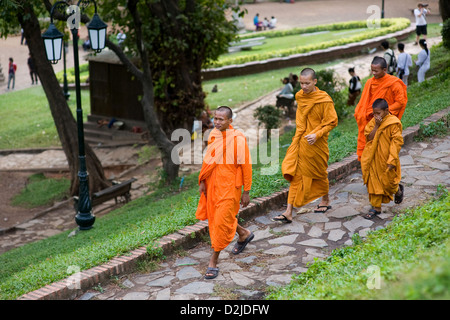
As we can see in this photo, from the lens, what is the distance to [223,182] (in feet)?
20.7

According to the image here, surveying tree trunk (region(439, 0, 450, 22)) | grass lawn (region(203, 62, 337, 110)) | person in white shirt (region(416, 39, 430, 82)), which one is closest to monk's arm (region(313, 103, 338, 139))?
person in white shirt (region(416, 39, 430, 82))

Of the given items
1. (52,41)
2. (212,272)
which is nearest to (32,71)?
(52,41)

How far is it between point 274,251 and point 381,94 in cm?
282

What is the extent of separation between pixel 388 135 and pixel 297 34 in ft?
79.7

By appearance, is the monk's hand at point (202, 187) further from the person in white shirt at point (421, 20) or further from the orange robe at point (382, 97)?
the person in white shirt at point (421, 20)

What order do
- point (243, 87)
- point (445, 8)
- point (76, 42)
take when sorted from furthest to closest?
point (243, 87) < point (445, 8) < point (76, 42)

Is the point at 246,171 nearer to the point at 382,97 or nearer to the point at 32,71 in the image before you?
the point at 382,97

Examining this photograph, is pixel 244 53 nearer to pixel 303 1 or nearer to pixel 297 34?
pixel 297 34

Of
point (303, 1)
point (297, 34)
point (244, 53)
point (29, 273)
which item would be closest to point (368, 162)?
point (29, 273)

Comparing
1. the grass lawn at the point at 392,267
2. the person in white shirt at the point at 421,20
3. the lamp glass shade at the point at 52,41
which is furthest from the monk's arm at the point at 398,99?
the person in white shirt at the point at 421,20

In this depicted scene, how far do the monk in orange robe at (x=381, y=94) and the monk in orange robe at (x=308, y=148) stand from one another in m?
0.84

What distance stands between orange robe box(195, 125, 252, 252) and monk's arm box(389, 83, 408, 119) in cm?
264

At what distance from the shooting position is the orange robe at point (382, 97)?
26.2ft

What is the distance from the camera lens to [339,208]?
7.87 meters
